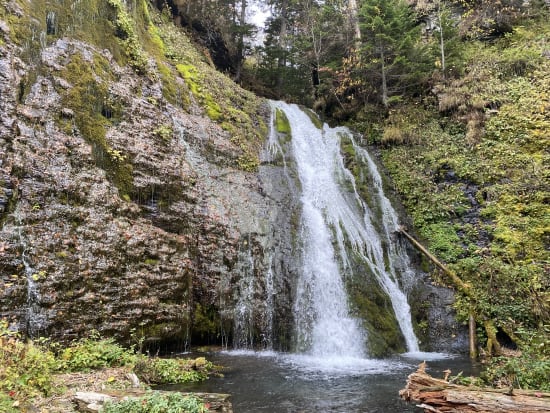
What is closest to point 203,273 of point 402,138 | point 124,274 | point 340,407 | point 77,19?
point 124,274

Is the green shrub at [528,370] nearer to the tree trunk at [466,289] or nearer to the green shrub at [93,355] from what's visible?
the tree trunk at [466,289]

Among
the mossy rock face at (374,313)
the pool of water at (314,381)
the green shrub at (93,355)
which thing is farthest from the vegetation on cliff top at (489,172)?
the green shrub at (93,355)

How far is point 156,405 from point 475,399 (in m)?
3.46

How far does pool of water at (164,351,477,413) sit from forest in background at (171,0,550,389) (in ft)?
5.28

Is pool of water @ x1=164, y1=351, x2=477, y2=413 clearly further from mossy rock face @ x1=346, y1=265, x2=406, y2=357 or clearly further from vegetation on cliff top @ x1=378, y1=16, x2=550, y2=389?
vegetation on cliff top @ x1=378, y1=16, x2=550, y2=389

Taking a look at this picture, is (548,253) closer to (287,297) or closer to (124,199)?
(287,297)

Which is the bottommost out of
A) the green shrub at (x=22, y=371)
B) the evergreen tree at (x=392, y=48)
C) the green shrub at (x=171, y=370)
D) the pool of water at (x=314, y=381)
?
the pool of water at (x=314, y=381)

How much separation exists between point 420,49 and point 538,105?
592 cm

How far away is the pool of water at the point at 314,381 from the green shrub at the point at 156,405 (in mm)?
1581

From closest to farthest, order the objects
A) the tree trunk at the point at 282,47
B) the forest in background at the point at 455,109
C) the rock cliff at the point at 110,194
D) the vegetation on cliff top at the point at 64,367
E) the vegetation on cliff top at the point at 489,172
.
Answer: the vegetation on cliff top at the point at 64,367, the rock cliff at the point at 110,194, the vegetation on cliff top at the point at 489,172, the forest in background at the point at 455,109, the tree trunk at the point at 282,47

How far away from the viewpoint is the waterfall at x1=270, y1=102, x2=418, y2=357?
9297mm

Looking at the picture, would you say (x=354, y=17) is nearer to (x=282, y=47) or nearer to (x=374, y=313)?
(x=282, y=47)

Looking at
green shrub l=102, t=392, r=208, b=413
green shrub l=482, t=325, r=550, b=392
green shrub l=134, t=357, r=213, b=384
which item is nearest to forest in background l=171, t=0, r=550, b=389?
green shrub l=482, t=325, r=550, b=392

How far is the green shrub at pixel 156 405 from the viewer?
383 centimetres
